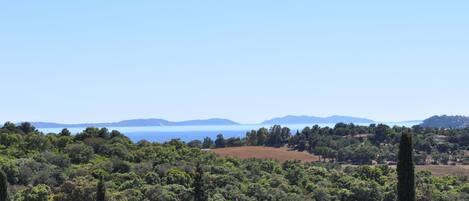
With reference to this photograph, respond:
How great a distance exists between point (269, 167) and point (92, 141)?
21.7m

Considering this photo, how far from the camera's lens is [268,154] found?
123938 millimetres

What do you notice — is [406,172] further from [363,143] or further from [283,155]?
[363,143]

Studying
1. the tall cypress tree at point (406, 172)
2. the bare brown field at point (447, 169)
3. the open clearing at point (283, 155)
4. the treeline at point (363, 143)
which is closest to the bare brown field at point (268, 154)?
the open clearing at point (283, 155)

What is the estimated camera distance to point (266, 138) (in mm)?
149875

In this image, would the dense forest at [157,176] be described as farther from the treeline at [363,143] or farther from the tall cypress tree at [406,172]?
the treeline at [363,143]

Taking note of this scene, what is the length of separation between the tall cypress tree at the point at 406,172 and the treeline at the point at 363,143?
83389 millimetres

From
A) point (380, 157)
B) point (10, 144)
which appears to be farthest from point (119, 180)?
point (380, 157)

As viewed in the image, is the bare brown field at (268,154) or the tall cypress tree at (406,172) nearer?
the tall cypress tree at (406,172)

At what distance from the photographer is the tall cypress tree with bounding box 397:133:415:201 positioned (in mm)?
33094

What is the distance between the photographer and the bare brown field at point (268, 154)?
11931 cm

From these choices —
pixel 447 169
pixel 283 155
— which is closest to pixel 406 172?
pixel 447 169

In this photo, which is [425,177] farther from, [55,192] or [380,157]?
[55,192]

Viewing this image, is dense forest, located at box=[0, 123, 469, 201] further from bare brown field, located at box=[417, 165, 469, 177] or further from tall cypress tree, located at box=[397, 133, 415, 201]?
tall cypress tree, located at box=[397, 133, 415, 201]

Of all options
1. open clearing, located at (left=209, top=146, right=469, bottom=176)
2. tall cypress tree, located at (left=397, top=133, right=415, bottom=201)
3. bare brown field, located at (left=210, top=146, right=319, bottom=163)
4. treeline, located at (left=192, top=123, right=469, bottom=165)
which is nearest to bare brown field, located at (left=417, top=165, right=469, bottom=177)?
open clearing, located at (left=209, top=146, right=469, bottom=176)
